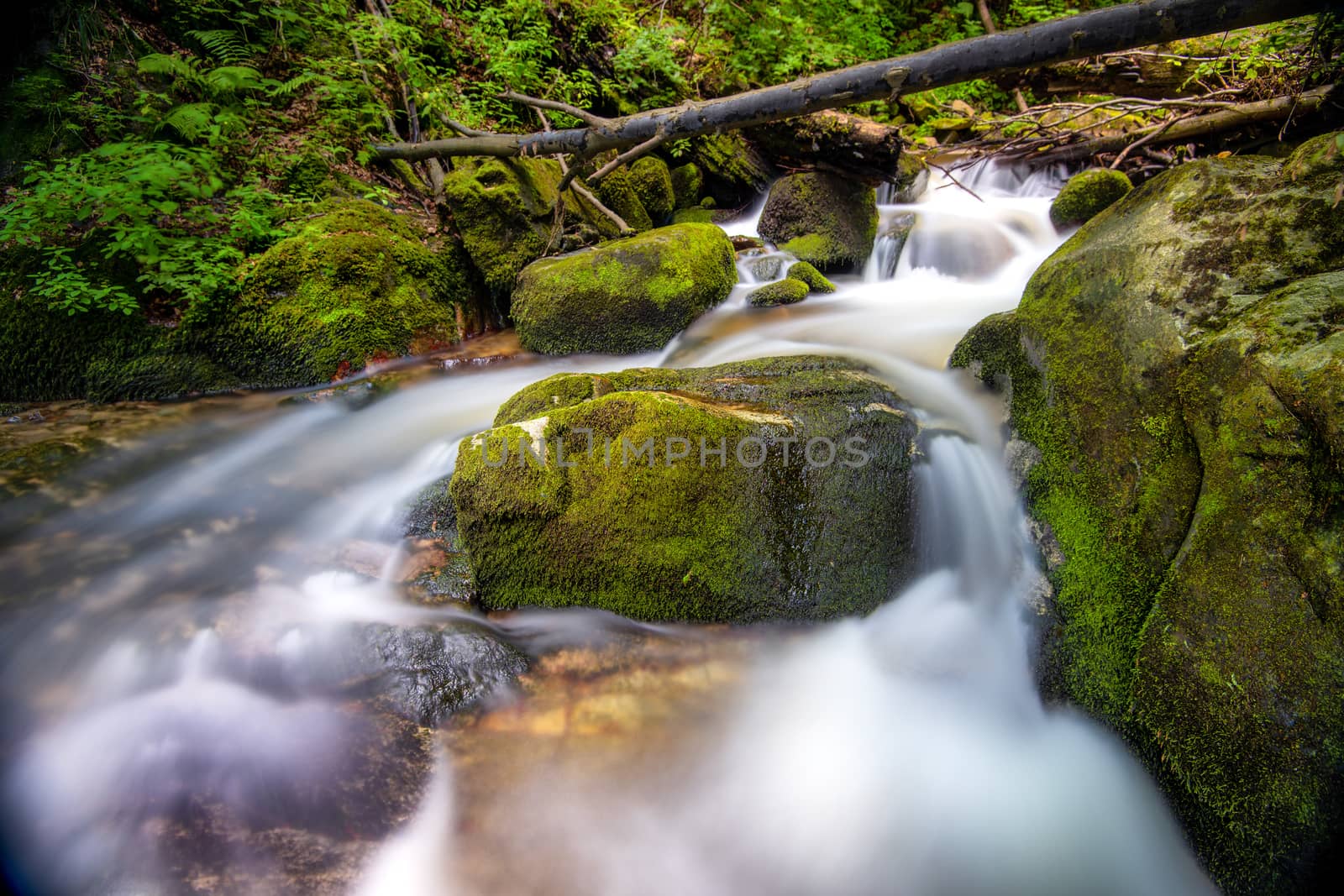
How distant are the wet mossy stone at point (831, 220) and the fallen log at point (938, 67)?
2379 mm

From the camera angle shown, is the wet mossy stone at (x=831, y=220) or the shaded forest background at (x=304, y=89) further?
the wet mossy stone at (x=831, y=220)

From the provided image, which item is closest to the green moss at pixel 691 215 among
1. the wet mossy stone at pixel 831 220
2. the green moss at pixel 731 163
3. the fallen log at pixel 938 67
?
the green moss at pixel 731 163

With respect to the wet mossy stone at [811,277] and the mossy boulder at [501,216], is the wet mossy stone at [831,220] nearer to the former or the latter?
the wet mossy stone at [811,277]

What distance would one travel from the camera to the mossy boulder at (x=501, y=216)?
17.9 ft

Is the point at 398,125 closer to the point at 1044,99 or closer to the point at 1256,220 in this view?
the point at 1256,220

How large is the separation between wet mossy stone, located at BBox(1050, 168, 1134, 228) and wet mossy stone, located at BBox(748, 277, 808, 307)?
3.13m

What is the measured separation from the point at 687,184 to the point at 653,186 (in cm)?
84

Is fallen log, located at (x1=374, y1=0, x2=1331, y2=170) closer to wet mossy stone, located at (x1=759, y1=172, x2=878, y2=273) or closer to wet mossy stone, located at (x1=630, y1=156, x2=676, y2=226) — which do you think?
wet mossy stone, located at (x1=630, y1=156, x2=676, y2=226)

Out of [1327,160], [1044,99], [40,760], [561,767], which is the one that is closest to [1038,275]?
[1327,160]

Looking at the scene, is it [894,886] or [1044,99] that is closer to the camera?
[894,886]

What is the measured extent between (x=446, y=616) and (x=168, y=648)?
1.13 metres

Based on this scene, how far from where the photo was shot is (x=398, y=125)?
6.76m

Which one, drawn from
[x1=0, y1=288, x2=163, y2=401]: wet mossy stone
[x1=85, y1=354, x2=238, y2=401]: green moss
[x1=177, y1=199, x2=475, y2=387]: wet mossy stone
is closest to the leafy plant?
[x1=0, y1=288, x2=163, y2=401]: wet mossy stone

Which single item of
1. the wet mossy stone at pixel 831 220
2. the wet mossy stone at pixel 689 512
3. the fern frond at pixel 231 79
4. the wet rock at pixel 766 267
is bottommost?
the wet mossy stone at pixel 689 512
